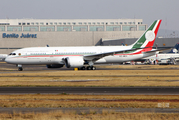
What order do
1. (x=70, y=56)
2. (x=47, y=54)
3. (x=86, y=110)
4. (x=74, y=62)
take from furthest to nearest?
(x=70, y=56) → (x=47, y=54) → (x=74, y=62) → (x=86, y=110)

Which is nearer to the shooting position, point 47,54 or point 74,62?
point 74,62

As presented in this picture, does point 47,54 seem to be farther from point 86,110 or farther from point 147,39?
point 86,110

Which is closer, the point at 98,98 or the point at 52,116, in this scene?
the point at 52,116

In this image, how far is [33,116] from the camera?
523 inches

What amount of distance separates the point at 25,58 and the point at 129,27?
88223mm

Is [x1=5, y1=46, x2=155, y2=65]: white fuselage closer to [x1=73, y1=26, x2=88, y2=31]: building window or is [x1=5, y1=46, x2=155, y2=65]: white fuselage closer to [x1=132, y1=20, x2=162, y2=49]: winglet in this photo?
[x1=132, y1=20, x2=162, y2=49]: winglet

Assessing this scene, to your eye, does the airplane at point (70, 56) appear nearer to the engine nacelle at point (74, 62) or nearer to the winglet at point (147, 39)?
the engine nacelle at point (74, 62)

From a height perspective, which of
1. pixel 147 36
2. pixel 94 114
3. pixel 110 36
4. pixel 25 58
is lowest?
pixel 94 114

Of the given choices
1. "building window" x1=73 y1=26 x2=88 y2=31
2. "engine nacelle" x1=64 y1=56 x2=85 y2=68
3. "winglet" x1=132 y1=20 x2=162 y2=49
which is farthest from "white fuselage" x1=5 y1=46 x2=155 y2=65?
"building window" x1=73 y1=26 x2=88 y2=31

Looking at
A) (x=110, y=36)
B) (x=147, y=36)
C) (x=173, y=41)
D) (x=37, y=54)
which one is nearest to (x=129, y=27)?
(x=110, y=36)

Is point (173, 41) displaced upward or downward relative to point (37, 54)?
upward

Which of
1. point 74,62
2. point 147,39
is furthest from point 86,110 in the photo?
point 147,39

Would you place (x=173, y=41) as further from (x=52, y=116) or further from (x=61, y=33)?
(x=52, y=116)

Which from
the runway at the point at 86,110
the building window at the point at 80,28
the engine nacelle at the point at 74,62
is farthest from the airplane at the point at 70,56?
the building window at the point at 80,28
